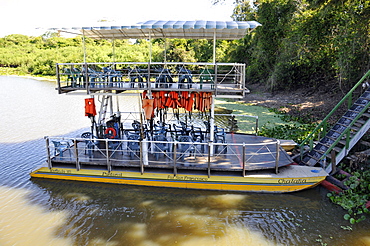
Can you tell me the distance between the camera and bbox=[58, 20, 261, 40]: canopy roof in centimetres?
920

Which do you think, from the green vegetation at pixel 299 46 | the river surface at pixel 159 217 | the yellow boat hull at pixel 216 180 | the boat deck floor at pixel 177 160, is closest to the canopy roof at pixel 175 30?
the green vegetation at pixel 299 46

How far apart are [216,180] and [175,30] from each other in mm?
5782

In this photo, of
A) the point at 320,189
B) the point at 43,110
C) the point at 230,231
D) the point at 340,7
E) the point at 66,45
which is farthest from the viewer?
the point at 66,45

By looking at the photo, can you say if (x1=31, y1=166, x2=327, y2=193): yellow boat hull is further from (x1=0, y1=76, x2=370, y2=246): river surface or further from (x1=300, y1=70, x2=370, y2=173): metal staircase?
(x1=300, y1=70, x2=370, y2=173): metal staircase

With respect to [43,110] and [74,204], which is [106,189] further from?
[43,110]

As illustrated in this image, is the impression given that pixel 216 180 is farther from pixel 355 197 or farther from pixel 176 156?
pixel 355 197

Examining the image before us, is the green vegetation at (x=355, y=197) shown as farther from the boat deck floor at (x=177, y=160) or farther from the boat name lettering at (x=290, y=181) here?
the boat deck floor at (x=177, y=160)

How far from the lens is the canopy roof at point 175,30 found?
30.2 feet

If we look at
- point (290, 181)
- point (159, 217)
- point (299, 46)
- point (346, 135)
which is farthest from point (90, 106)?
point (299, 46)

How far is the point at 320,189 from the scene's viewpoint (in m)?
9.41

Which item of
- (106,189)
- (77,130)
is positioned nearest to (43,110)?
(77,130)

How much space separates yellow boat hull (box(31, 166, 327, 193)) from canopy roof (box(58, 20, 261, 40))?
4750mm

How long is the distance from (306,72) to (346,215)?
1853 centimetres

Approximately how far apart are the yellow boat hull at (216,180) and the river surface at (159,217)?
0.24 metres
